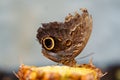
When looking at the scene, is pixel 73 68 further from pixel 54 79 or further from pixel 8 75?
pixel 8 75

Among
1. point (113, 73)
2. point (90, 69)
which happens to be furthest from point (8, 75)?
point (90, 69)

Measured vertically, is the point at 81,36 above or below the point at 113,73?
below

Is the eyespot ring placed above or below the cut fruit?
above

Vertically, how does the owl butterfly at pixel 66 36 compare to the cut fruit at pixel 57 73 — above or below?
above

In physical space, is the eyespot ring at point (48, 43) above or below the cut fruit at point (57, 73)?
above

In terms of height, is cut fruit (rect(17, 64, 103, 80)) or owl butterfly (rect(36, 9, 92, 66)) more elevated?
owl butterfly (rect(36, 9, 92, 66))
